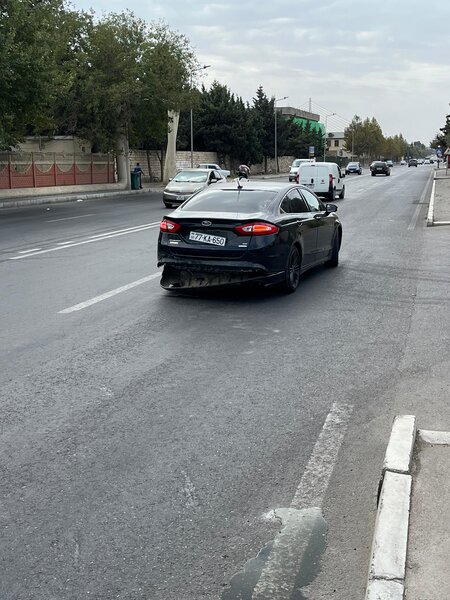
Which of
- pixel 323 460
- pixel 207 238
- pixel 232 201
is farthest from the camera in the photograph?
pixel 232 201

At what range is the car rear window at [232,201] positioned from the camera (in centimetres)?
973

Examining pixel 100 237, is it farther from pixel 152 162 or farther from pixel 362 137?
pixel 362 137

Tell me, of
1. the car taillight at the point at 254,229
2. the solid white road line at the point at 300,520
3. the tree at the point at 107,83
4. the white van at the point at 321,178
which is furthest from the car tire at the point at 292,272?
the tree at the point at 107,83

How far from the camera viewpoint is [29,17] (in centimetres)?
2933

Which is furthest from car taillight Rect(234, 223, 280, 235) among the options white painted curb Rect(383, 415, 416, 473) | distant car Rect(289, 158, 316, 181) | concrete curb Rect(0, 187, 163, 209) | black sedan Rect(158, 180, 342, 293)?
distant car Rect(289, 158, 316, 181)

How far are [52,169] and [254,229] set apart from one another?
32.3 m

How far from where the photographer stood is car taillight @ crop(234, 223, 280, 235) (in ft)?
30.3

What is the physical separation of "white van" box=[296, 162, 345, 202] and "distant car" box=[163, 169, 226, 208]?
432 centimetres

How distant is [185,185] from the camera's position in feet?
93.2

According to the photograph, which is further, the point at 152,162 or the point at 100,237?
the point at 152,162

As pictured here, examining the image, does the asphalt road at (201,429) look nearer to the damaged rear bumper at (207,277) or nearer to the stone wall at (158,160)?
the damaged rear bumper at (207,277)

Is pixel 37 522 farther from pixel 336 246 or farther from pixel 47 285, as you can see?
pixel 336 246

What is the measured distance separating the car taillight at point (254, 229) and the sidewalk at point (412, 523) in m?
4.98

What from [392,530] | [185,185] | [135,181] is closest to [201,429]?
[392,530]
